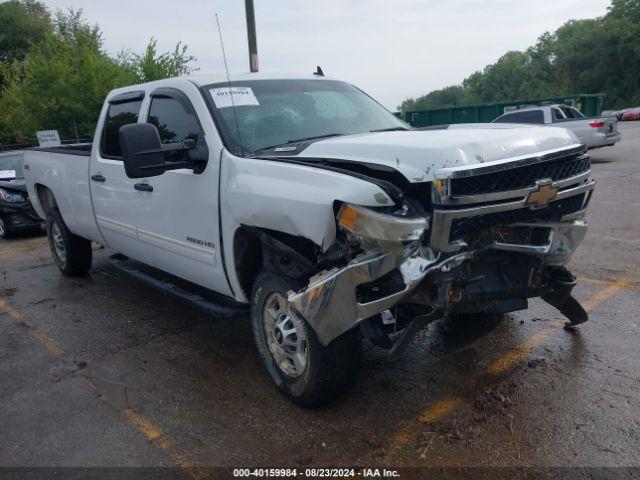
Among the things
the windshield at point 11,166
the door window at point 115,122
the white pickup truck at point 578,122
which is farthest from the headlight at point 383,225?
the white pickup truck at point 578,122

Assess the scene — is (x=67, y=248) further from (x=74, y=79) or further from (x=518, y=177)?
(x=74, y=79)

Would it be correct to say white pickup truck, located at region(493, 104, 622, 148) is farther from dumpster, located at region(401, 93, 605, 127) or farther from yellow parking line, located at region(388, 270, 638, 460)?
yellow parking line, located at region(388, 270, 638, 460)

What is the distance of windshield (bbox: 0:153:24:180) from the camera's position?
10.2 metres

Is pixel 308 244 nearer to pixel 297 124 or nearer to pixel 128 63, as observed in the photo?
pixel 297 124

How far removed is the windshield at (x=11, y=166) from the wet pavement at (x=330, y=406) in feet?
19.0

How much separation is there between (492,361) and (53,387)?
9.69ft

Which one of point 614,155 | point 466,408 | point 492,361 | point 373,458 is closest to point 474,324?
point 492,361

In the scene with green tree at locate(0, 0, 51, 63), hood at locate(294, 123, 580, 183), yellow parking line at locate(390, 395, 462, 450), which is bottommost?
yellow parking line at locate(390, 395, 462, 450)

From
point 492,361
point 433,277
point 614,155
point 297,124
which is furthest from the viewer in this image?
point 614,155

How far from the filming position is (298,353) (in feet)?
11.0

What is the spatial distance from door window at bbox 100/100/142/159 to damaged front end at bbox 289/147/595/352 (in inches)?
107

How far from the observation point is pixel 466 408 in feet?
10.7

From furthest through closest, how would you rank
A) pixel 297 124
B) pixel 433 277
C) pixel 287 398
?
pixel 297 124, pixel 287 398, pixel 433 277

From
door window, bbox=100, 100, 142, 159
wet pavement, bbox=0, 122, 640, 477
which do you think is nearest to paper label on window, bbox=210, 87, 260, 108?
door window, bbox=100, 100, 142, 159
